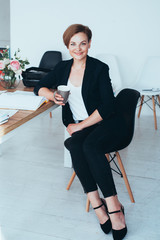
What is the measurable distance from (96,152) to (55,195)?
0.60m

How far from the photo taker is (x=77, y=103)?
1.85 m

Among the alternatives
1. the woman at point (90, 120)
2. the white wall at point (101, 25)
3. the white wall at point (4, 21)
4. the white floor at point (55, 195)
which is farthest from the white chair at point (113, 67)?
the white wall at point (4, 21)

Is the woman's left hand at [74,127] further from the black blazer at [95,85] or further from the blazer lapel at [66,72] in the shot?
the blazer lapel at [66,72]

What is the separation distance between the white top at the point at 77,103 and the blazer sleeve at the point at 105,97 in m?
0.15

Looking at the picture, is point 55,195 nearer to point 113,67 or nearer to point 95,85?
point 95,85

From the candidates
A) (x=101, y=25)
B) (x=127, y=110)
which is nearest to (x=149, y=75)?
(x=101, y=25)

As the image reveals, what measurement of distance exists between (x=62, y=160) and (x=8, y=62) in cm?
106

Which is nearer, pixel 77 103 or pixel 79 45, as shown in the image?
pixel 79 45

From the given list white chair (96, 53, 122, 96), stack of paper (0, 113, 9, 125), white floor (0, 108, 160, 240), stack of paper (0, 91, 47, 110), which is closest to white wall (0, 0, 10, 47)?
white chair (96, 53, 122, 96)

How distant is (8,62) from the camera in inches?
77.1

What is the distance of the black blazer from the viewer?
1709mm

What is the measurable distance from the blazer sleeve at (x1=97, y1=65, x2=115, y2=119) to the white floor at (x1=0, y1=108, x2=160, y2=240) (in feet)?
2.17

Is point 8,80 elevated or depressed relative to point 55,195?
elevated

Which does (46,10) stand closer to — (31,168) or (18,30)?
(18,30)
